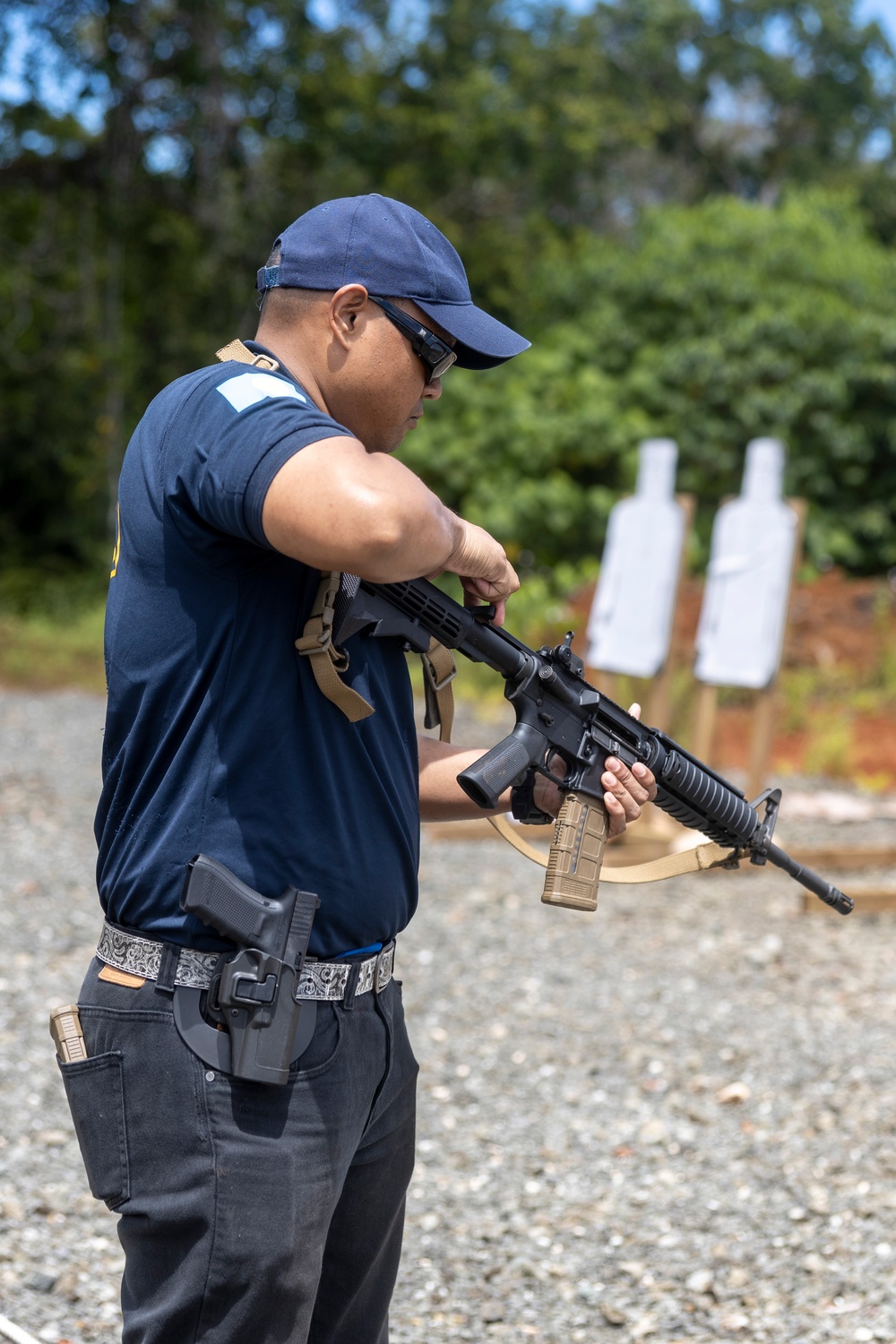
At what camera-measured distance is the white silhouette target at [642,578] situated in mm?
7457

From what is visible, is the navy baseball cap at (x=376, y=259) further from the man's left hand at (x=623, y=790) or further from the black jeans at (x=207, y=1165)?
the black jeans at (x=207, y=1165)

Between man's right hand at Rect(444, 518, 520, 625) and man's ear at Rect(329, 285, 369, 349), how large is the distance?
0.92 feet

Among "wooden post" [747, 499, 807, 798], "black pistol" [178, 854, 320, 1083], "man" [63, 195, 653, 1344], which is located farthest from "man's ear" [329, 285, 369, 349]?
"wooden post" [747, 499, 807, 798]

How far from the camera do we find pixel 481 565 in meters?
1.75

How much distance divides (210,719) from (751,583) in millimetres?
6285

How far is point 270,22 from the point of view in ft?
50.0

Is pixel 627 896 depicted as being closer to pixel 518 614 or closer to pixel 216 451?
pixel 216 451

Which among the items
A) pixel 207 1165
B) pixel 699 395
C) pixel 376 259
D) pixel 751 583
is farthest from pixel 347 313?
pixel 699 395

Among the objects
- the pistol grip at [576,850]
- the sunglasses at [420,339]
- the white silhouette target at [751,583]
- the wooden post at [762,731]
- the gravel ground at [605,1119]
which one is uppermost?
the white silhouette target at [751,583]

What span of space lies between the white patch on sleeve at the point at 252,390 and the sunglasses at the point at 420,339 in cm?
19

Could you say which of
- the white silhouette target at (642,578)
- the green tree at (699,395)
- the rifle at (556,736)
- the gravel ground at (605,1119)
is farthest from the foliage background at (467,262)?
the rifle at (556,736)

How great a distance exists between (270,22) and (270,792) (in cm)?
1586

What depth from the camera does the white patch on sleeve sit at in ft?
4.90

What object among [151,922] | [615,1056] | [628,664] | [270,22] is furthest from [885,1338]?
[270,22]
